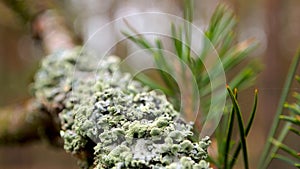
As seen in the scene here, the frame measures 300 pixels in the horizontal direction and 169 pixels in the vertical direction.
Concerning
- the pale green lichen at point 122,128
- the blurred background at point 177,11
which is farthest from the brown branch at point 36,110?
the blurred background at point 177,11

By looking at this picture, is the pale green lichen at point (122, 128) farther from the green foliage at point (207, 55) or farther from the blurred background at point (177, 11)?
the blurred background at point (177, 11)

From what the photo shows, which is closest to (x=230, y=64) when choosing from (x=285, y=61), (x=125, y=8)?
(x=285, y=61)

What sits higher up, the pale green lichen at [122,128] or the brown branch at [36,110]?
the brown branch at [36,110]

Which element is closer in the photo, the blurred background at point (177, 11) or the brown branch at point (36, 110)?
the brown branch at point (36, 110)

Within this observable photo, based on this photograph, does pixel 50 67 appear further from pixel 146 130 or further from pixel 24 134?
pixel 146 130

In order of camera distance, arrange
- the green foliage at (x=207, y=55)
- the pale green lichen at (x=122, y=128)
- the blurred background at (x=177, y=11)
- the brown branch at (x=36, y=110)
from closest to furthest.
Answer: the pale green lichen at (x=122, y=128) < the green foliage at (x=207, y=55) < the brown branch at (x=36, y=110) < the blurred background at (x=177, y=11)

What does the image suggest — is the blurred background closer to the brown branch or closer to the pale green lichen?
the brown branch
